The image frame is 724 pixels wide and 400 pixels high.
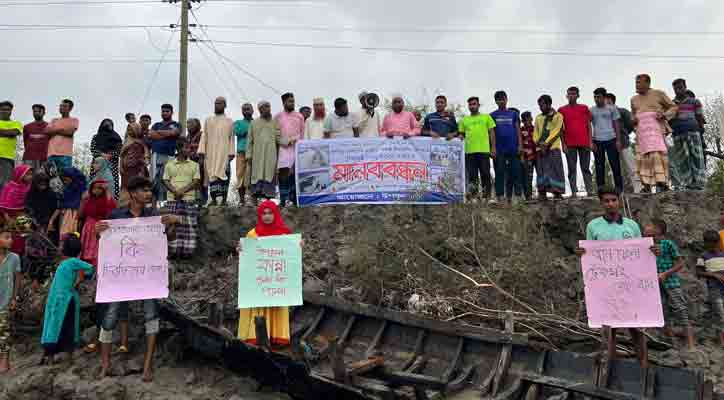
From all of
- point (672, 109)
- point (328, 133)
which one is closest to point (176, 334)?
point (328, 133)

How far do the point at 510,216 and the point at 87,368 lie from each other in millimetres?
6217

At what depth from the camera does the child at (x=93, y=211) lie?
286 inches

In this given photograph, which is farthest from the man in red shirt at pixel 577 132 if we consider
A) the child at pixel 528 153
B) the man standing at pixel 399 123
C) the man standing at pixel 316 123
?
the man standing at pixel 316 123

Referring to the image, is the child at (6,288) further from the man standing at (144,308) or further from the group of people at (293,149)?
the group of people at (293,149)

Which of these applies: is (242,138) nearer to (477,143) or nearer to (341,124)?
(341,124)

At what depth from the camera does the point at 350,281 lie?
923 centimetres

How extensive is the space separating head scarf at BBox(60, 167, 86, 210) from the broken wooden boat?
3226 mm

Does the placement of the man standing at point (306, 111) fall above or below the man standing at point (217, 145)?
above

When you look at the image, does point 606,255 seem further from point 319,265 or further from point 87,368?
point 87,368

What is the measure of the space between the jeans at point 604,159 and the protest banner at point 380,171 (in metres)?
2.36

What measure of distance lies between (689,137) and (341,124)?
598cm

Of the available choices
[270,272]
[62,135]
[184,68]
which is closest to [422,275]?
[270,272]

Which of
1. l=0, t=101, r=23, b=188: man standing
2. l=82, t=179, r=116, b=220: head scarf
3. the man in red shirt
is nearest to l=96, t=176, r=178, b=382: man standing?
l=82, t=179, r=116, b=220: head scarf

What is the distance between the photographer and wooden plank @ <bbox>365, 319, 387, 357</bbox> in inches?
291
